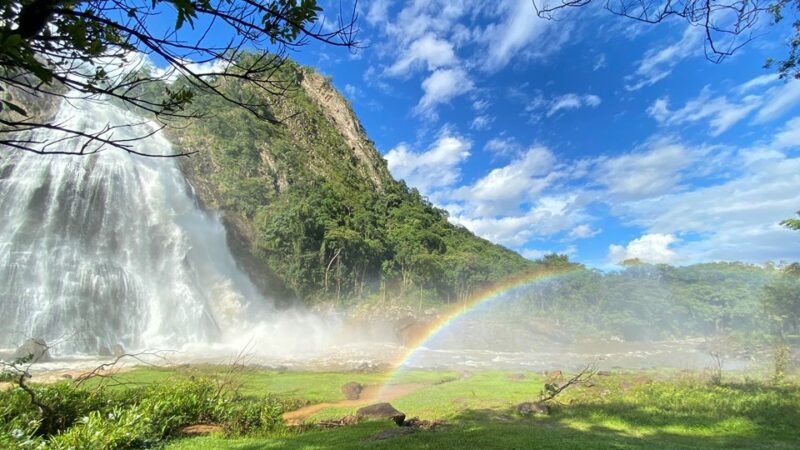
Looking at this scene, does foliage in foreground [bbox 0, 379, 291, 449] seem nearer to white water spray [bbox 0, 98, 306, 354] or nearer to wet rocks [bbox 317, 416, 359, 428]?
wet rocks [bbox 317, 416, 359, 428]

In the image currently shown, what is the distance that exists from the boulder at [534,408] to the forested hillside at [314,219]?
3932cm

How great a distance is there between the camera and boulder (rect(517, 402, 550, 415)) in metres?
12.4

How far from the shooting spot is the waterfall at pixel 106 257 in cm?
2859

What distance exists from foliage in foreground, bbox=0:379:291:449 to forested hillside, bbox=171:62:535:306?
123 ft

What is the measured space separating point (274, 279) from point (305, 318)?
5.77 meters

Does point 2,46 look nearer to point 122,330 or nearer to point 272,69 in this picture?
point 272,69

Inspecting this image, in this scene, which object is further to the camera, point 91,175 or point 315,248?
point 315,248

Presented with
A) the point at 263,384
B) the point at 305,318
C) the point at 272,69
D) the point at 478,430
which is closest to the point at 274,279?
the point at 305,318

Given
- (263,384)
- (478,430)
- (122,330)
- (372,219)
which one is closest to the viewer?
(478,430)

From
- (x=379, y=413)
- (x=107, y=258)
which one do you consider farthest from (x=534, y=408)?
(x=107, y=258)

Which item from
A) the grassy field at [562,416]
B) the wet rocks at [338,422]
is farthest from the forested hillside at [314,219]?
the wet rocks at [338,422]

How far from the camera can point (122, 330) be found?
30984 millimetres

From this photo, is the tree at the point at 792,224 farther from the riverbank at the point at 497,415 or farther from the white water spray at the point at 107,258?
the white water spray at the point at 107,258

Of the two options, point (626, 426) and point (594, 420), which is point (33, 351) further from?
point (626, 426)
